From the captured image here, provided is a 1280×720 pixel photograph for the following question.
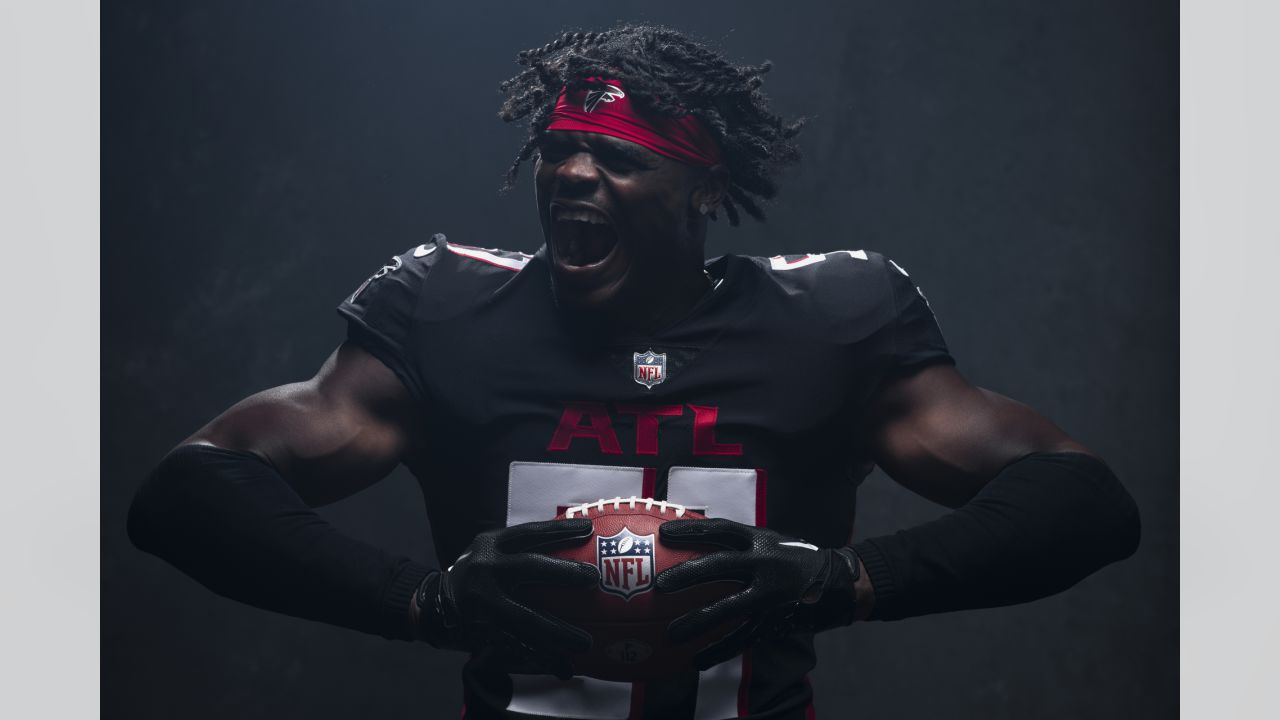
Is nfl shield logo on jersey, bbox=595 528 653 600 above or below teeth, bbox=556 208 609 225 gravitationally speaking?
below

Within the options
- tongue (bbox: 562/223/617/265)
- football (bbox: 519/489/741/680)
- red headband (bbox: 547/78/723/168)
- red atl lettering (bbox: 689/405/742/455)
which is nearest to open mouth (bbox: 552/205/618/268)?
tongue (bbox: 562/223/617/265)

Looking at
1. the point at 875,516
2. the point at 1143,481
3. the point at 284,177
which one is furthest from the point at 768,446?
the point at 284,177

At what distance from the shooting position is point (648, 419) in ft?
5.27

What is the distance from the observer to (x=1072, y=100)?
2.05 m

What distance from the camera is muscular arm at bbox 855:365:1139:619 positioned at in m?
1.48

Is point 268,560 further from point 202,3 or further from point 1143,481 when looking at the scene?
point 1143,481

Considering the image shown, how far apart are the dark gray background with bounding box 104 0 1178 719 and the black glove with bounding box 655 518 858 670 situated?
2.04ft

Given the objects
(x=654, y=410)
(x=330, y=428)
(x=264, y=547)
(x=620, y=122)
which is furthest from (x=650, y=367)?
(x=264, y=547)

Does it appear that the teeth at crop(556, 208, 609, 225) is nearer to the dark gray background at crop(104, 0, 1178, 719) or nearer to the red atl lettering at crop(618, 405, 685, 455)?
the red atl lettering at crop(618, 405, 685, 455)

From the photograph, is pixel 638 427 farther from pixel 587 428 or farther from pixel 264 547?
pixel 264 547

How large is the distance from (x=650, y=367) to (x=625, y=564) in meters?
0.33

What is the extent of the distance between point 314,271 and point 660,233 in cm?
72

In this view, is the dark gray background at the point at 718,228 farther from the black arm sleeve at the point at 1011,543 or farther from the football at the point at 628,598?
the football at the point at 628,598

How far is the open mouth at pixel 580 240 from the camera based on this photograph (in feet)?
5.28
